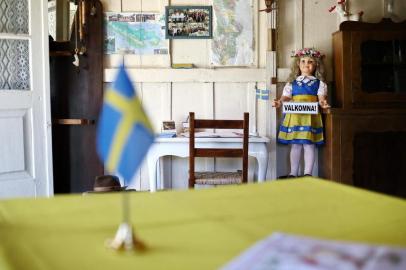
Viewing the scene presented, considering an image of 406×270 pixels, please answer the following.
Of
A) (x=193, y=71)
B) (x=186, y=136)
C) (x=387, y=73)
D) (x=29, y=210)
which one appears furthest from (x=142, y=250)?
(x=387, y=73)

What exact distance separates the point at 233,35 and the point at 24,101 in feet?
5.18

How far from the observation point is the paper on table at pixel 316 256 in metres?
0.56

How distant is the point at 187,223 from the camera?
85 cm

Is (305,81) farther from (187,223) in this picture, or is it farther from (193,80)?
(187,223)

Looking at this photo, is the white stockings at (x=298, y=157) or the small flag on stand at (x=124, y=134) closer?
the small flag on stand at (x=124, y=134)

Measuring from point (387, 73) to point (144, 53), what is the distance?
180 centimetres

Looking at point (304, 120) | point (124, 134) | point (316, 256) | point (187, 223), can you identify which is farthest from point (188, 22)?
point (316, 256)

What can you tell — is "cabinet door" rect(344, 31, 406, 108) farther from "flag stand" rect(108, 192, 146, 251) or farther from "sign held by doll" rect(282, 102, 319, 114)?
"flag stand" rect(108, 192, 146, 251)

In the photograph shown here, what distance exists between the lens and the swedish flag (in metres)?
0.67

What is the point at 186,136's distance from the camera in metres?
3.28

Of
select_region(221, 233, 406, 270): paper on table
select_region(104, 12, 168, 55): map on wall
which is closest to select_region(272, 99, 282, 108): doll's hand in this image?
select_region(104, 12, 168, 55): map on wall

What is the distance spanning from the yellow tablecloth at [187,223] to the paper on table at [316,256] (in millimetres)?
54

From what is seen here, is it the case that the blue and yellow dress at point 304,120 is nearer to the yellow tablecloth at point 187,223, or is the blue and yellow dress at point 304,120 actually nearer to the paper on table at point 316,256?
the yellow tablecloth at point 187,223

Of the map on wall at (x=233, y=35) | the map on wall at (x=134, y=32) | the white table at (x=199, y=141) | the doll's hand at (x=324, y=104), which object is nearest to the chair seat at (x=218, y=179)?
the white table at (x=199, y=141)
